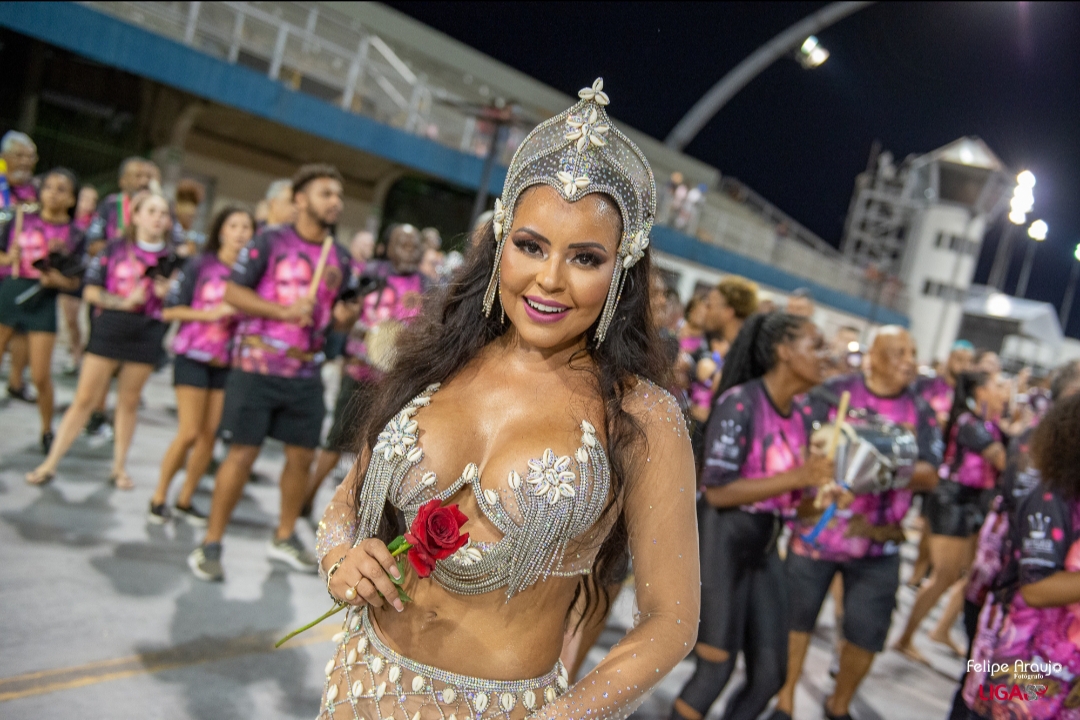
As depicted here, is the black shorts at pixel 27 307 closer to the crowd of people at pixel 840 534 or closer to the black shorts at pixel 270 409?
the black shorts at pixel 270 409

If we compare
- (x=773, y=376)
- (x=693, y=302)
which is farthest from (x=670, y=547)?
(x=693, y=302)

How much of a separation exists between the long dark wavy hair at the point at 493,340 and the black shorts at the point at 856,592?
2.27 meters

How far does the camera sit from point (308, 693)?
3799 millimetres

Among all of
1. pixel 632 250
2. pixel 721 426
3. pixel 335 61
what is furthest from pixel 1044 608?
Result: pixel 335 61

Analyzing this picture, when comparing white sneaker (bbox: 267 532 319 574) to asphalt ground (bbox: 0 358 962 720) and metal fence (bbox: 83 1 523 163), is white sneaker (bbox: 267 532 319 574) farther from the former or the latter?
metal fence (bbox: 83 1 523 163)

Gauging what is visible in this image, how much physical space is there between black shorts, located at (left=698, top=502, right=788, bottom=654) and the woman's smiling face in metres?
2.13

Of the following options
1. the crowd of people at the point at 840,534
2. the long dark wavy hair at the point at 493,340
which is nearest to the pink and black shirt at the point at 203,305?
the crowd of people at the point at 840,534

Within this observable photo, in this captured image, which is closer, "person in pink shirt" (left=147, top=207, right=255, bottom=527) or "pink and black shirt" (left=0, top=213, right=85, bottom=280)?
"person in pink shirt" (left=147, top=207, right=255, bottom=527)

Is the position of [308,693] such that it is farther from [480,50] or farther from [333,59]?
[480,50]

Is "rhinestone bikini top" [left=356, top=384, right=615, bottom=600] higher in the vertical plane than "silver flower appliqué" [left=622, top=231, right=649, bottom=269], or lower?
lower

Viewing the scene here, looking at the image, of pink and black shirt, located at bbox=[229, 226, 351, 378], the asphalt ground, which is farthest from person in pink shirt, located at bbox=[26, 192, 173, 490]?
pink and black shirt, located at bbox=[229, 226, 351, 378]

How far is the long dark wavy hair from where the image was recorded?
1857 mm

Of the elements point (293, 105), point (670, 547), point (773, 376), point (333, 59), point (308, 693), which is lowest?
point (308, 693)

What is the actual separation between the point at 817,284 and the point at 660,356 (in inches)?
1100
